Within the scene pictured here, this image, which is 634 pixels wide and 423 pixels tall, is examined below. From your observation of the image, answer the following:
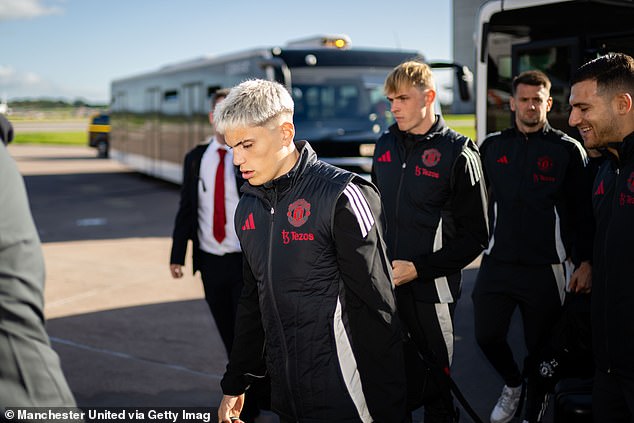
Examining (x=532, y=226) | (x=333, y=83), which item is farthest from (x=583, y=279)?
(x=333, y=83)

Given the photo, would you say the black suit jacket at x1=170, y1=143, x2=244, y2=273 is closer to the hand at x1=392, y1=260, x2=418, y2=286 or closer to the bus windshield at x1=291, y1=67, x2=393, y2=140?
the hand at x1=392, y1=260, x2=418, y2=286

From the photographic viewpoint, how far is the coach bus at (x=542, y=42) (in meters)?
7.31

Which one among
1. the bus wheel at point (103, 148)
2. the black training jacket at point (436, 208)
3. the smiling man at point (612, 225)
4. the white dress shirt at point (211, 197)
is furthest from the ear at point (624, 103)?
the bus wheel at point (103, 148)

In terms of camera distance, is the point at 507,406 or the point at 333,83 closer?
the point at 507,406

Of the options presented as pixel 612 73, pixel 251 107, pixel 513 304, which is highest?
pixel 612 73

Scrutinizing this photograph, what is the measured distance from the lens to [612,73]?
9.67ft

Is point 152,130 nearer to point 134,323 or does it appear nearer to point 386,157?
point 134,323

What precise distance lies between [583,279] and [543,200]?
0.49m

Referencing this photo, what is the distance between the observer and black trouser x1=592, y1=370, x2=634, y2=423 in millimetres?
2822

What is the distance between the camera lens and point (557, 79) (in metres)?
7.65

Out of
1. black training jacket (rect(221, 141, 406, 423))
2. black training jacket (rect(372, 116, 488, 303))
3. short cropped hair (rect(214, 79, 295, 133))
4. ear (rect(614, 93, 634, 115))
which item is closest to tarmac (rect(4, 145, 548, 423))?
black training jacket (rect(372, 116, 488, 303))

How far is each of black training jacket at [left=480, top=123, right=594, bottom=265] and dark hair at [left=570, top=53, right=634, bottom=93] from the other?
1.23m

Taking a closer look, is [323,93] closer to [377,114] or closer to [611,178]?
[377,114]

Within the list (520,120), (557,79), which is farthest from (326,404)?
(557,79)
